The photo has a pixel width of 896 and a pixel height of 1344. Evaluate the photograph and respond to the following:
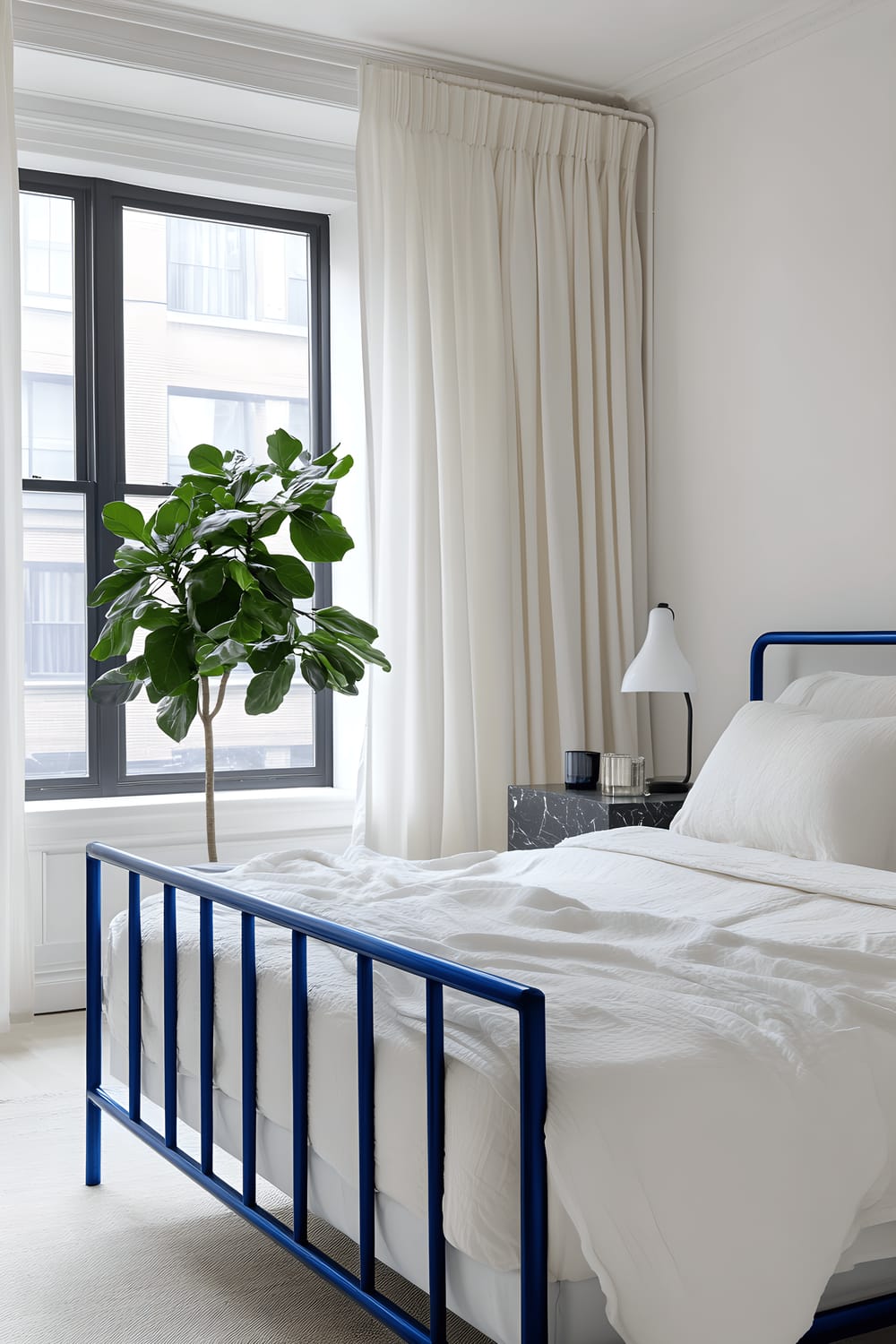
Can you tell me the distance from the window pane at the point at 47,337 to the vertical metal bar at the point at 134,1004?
236 centimetres

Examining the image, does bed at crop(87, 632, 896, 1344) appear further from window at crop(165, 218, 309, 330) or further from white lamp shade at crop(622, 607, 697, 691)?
window at crop(165, 218, 309, 330)

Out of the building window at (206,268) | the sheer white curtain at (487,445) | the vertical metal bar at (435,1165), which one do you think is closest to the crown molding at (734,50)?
the sheer white curtain at (487,445)

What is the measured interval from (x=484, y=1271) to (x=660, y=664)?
2630mm

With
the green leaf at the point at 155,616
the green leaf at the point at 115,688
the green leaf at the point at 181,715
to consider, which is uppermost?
the green leaf at the point at 155,616

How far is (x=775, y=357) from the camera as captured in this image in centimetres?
408

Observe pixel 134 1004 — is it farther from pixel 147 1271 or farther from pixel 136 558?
pixel 136 558

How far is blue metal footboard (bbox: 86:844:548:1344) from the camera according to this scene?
1468 mm

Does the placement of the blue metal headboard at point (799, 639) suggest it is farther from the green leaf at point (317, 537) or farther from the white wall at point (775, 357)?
the green leaf at point (317, 537)

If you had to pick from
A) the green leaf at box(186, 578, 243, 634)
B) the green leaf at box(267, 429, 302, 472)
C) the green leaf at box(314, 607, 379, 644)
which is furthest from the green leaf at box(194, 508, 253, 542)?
the green leaf at box(314, 607, 379, 644)

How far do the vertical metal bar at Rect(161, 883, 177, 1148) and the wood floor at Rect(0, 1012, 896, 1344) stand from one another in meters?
0.99

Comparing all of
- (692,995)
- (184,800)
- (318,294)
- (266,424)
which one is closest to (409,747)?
(184,800)

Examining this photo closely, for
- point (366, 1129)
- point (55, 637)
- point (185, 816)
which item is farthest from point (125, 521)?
point (366, 1129)

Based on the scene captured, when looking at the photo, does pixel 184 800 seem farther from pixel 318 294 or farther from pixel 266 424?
pixel 318 294

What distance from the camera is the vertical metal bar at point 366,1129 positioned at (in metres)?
1.76
